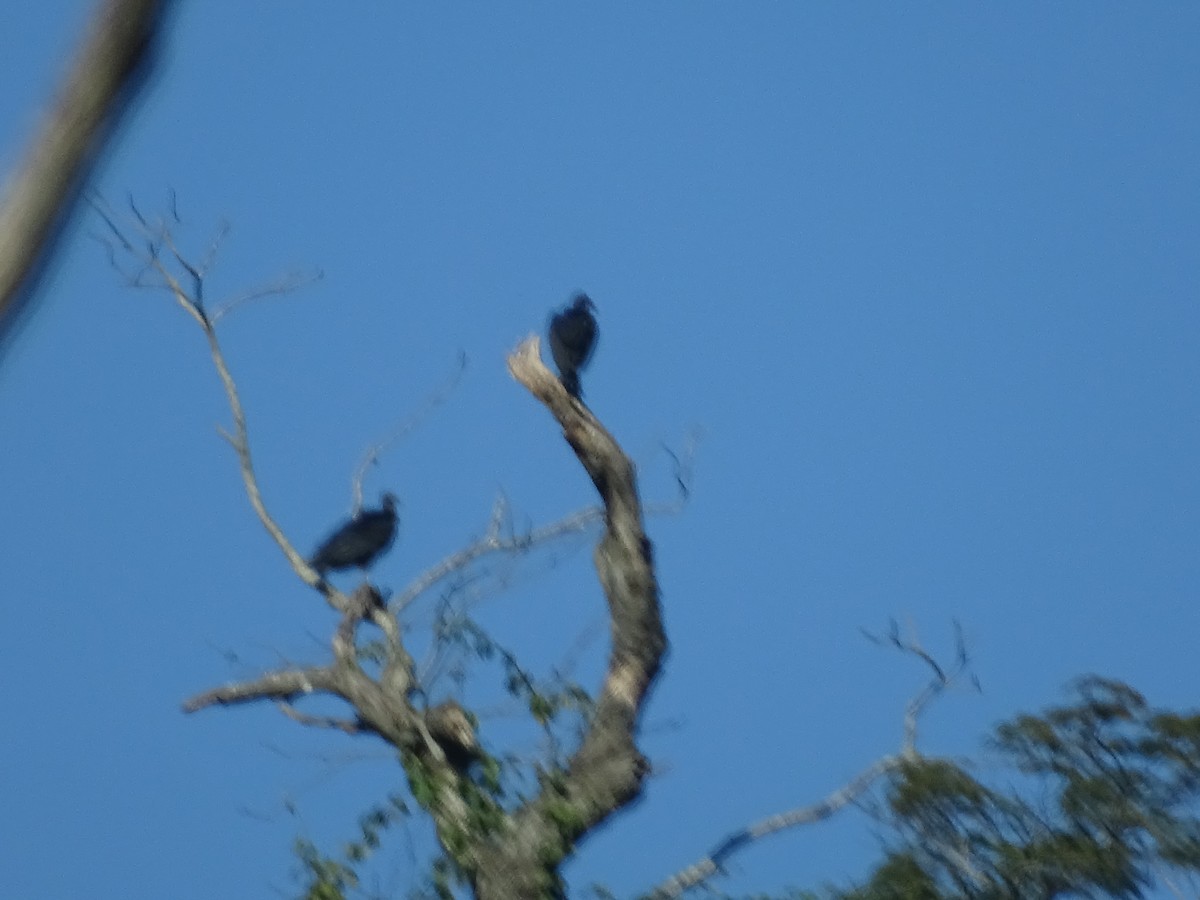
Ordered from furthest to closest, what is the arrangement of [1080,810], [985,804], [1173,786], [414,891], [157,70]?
[1173,786], [1080,810], [985,804], [414,891], [157,70]

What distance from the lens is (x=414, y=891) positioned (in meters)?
6.18

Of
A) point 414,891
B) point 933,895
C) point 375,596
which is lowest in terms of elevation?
point 414,891

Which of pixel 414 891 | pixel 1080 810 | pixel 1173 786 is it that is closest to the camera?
pixel 414 891

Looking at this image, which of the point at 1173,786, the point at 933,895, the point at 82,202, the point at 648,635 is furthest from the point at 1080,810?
the point at 82,202

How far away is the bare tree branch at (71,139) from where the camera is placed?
157 centimetres

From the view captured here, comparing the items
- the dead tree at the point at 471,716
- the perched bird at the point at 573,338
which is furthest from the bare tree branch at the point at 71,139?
the perched bird at the point at 573,338

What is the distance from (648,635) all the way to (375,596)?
3.60 feet

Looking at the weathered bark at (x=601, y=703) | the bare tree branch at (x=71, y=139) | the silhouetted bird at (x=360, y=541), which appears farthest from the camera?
the silhouetted bird at (x=360, y=541)

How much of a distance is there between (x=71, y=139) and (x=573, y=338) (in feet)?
26.0

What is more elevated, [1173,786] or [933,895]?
[1173,786]

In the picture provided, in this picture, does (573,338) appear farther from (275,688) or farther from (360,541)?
(275,688)

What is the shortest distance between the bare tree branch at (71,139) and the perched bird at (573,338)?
7235 mm

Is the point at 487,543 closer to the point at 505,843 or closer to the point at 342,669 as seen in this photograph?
the point at 342,669

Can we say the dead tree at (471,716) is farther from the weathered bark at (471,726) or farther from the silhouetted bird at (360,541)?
the silhouetted bird at (360,541)
